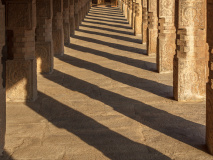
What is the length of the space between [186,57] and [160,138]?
2.50 m

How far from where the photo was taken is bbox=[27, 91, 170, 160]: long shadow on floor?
5.48 meters

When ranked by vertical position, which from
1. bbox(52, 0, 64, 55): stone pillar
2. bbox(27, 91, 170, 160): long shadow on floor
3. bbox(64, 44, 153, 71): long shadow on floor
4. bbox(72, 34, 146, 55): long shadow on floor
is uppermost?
bbox(52, 0, 64, 55): stone pillar

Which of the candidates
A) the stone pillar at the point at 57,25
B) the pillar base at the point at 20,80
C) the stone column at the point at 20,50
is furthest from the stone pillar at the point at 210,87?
the stone pillar at the point at 57,25

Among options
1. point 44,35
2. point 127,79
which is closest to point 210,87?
point 127,79

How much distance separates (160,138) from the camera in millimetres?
6090

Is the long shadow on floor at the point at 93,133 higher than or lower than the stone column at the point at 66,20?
lower

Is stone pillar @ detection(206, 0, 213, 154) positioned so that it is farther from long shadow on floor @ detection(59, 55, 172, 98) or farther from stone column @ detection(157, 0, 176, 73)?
stone column @ detection(157, 0, 176, 73)

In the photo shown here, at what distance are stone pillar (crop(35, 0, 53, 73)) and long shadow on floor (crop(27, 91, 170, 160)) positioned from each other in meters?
2.56

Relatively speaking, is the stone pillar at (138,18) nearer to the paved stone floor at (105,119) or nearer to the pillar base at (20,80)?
the paved stone floor at (105,119)

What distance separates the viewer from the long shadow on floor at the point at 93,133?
548 centimetres

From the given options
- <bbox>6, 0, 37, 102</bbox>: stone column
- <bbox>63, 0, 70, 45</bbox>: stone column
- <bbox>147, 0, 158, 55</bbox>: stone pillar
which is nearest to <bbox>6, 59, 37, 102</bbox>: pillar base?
<bbox>6, 0, 37, 102</bbox>: stone column

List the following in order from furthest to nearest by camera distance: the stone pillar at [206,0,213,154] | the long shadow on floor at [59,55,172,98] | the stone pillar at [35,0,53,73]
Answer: the stone pillar at [35,0,53,73] → the long shadow on floor at [59,55,172,98] → the stone pillar at [206,0,213,154]

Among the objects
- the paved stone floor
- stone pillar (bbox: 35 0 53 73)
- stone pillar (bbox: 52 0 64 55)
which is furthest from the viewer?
stone pillar (bbox: 52 0 64 55)

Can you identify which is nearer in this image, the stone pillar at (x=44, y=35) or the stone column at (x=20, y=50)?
the stone column at (x=20, y=50)
